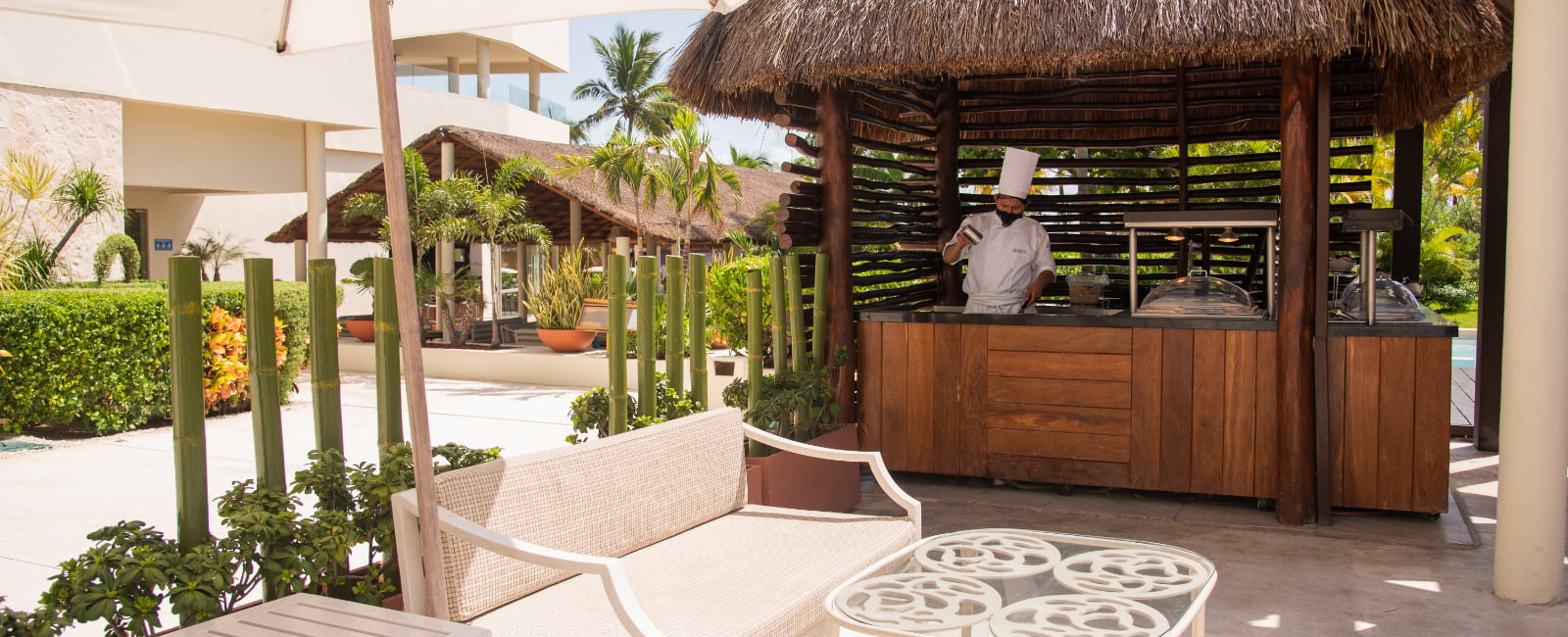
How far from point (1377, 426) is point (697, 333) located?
310 centimetres

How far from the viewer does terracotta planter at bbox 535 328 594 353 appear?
1214 cm

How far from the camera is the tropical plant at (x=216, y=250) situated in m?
17.7

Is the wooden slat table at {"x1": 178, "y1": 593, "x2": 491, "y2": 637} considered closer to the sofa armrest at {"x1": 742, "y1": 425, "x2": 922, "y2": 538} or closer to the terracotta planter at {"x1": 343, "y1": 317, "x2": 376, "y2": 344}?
the sofa armrest at {"x1": 742, "y1": 425, "x2": 922, "y2": 538}

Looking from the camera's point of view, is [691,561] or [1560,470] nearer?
[691,561]

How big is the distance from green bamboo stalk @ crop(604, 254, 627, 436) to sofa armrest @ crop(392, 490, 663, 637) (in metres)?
1.15

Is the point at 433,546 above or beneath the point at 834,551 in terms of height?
above

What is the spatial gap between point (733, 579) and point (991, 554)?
673 millimetres

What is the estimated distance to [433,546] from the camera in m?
2.18

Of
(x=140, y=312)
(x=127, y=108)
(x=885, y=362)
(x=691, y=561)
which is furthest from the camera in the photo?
(x=127, y=108)

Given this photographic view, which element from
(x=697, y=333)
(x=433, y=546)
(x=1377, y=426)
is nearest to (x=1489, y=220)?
(x=1377, y=426)

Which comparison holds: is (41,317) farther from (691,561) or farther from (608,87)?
(608,87)

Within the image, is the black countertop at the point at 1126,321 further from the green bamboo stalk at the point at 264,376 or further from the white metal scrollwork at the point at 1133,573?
the green bamboo stalk at the point at 264,376

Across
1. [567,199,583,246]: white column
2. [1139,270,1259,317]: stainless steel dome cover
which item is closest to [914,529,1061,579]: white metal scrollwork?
[1139,270,1259,317]: stainless steel dome cover

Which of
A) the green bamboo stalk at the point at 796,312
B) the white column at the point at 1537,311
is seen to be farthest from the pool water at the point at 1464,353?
the green bamboo stalk at the point at 796,312
